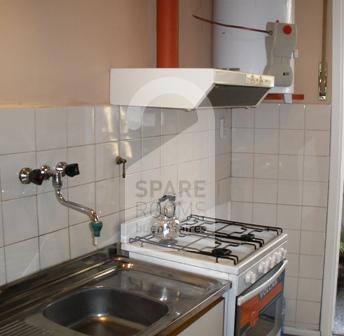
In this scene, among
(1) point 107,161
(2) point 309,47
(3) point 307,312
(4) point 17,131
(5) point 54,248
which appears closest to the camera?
(4) point 17,131

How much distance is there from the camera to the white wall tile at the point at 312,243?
2965mm

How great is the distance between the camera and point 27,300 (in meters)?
1.68

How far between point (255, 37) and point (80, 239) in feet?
4.65

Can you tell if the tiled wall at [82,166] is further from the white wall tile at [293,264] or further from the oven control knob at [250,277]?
the white wall tile at [293,264]

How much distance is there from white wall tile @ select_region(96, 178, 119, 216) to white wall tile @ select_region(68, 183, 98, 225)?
1.5 inches

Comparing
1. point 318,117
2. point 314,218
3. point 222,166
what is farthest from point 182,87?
point 314,218

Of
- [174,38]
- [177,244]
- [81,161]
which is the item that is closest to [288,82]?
[174,38]

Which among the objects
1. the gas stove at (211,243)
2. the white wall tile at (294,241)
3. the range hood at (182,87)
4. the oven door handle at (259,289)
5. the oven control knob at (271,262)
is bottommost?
the white wall tile at (294,241)

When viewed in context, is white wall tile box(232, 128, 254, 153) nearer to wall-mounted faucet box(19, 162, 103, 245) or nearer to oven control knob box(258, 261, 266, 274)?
oven control knob box(258, 261, 266, 274)

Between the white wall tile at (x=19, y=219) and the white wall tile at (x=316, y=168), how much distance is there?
70.7 inches

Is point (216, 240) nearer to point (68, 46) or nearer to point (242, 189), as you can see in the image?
point (242, 189)

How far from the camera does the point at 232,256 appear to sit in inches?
77.2

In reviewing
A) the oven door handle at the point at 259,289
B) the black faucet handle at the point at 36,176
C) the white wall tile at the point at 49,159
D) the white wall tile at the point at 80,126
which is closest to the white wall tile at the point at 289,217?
the oven door handle at the point at 259,289

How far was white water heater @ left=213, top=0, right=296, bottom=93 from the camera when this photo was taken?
2.52m
